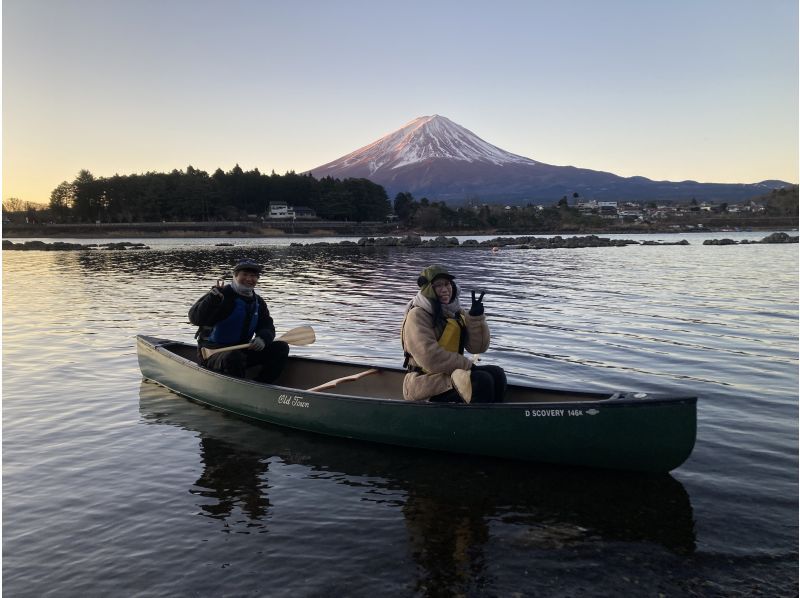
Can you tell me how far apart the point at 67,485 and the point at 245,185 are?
517 feet

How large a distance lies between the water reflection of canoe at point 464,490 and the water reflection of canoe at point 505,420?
0.69ft

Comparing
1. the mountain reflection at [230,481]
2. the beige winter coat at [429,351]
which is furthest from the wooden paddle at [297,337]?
the beige winter coat at [429,351]

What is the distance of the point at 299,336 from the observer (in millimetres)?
11344

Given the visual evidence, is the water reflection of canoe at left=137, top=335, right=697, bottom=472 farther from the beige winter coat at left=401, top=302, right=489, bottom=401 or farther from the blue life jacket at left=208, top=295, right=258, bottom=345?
the blue life jacket at left=208, top=295, right=258, bottom=345

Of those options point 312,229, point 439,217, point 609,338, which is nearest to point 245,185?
point 312,229

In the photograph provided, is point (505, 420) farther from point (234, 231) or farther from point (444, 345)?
point (234, 231)

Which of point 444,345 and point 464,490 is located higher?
point 444,345

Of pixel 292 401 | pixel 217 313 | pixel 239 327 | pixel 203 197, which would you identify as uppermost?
pixel 203 197

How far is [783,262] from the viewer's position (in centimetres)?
4769

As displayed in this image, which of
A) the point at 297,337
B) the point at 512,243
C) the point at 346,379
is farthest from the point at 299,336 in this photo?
the point at 512,243

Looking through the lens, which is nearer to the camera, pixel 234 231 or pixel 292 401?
pixel 292 401

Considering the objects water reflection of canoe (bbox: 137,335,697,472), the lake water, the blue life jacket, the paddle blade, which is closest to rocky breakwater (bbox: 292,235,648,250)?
the lake water

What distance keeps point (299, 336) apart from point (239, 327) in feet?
4.33

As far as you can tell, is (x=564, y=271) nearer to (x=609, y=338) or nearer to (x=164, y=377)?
(x=609, y=338)
